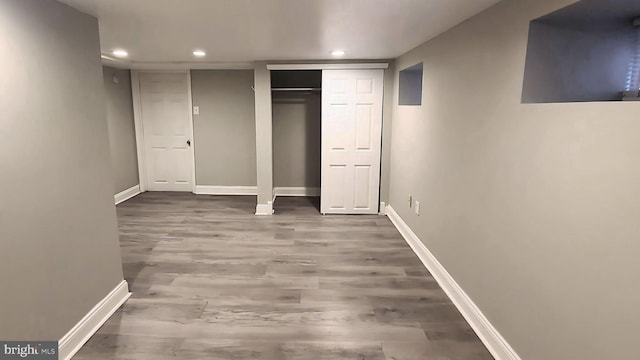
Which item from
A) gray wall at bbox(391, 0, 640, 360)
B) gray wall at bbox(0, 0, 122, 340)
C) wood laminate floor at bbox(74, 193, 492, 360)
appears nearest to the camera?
gray wall at bbox(391, 0, 640, 360)

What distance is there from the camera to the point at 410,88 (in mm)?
4469

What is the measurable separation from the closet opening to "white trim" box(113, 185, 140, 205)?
2.30 metres

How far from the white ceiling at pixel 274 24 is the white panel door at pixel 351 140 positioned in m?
0.64

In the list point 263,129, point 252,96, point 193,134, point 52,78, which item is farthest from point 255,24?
point 193,134

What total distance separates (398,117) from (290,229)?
1.90m

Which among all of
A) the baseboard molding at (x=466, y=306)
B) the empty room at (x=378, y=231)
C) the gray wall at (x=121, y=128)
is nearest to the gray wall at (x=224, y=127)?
the gray wall at (x=121, y=128)

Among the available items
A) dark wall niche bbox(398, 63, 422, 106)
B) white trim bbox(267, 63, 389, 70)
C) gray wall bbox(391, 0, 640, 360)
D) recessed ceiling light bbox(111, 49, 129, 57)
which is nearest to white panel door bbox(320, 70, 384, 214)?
white trim bbox(267, 63, 389, 70)

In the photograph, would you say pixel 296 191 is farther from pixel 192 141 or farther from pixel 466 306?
pixel 466 306

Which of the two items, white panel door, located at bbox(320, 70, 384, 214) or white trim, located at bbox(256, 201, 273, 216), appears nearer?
white panel door, located at bbox(320, 70, 384, 214)

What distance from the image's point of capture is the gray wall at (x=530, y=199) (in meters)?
1.33

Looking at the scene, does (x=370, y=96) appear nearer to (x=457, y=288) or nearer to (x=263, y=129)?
(x=263, y=129)

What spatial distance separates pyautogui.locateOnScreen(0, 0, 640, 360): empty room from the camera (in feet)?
5.12

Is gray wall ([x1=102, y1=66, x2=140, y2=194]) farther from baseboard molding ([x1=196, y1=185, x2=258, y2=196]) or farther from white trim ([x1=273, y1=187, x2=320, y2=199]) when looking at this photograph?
white trim ([x1=273, y1=187, x2=320, y2=199])

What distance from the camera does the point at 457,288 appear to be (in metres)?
2.69
